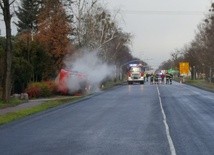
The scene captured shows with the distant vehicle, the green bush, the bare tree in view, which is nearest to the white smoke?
the green bush

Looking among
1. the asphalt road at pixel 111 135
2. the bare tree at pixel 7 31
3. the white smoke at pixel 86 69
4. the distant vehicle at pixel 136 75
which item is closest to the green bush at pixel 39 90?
the white smoke at pixel 86 69

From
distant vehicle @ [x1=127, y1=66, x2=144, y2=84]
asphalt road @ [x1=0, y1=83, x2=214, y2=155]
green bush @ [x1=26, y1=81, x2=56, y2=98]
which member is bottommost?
asphalt road @ [x1=0, y1=83, x2=214, y2=155]

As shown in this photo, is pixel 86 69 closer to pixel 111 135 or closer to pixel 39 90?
pixel 39 90

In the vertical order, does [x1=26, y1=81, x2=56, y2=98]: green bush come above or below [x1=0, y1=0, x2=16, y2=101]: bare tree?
below

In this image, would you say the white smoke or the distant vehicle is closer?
the white smoke

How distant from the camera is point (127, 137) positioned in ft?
51.6

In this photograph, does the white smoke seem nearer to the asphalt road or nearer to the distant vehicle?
the distant vehicle

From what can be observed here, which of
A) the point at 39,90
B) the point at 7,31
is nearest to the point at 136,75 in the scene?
the point at 39,90

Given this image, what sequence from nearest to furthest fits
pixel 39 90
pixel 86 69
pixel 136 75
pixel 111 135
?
1. pixel 111 135
2. pixel 39 90
3. pixel 86 69
4. pixel 136 75

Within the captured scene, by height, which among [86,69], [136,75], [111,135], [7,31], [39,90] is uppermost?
[7,31]

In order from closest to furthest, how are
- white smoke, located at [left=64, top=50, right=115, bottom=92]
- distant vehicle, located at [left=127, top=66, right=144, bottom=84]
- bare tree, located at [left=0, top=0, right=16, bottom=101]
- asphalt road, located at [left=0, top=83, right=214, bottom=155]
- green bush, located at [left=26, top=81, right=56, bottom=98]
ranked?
asphalt road, located at [left=0, top=83, right=214, bottom=155] < bare tree, located at [left=0, top=0, right=16, bottom=101] < green bush, located at [left=26, top=81, right=56, bottom=98] < white smoke, located at [left=64, top=50, right=115, bottom=92] < distant vehicle, located at [left=127, top=66, right=144, bottom=84]

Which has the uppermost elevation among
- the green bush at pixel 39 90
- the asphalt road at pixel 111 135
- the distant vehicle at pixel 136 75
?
the distant vehicle at pixel 136 75

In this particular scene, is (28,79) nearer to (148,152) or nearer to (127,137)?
(127,137)

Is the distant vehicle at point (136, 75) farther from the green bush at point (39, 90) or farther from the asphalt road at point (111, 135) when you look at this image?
the asphalt road at point (111, 135)
